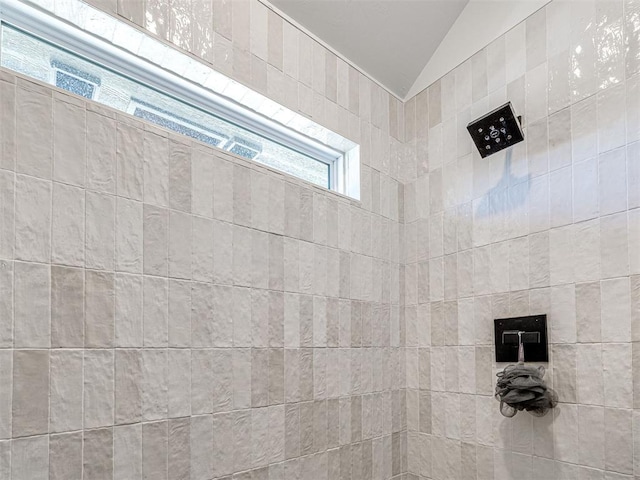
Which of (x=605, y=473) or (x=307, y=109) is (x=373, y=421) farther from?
(x=307, y=109)

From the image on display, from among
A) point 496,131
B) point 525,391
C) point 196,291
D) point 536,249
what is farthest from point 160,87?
point 525,391

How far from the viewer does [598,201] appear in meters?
1.50

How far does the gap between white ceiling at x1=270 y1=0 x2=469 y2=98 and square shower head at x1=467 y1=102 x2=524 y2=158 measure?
20.0 inches

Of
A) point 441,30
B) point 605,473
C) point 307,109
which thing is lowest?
point 605,473

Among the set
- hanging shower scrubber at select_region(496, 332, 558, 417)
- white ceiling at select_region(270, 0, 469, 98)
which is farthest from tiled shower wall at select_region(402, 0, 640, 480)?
white ceiling at select_region(270, 0, 469, 98)

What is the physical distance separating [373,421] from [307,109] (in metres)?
1.15

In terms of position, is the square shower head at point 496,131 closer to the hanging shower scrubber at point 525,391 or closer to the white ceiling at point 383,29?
the white ceiling at point 383,29

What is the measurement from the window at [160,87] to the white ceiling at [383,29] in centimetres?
33

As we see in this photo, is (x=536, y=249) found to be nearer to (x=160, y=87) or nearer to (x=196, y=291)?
(x=196, y=291)

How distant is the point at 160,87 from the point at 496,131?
1074 millimetres

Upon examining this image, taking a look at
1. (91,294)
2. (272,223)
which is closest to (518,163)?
(272,223)

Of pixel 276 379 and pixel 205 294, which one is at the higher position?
pixel 205 294

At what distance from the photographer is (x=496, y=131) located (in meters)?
1.71

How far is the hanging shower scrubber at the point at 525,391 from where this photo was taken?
1.48 meters
